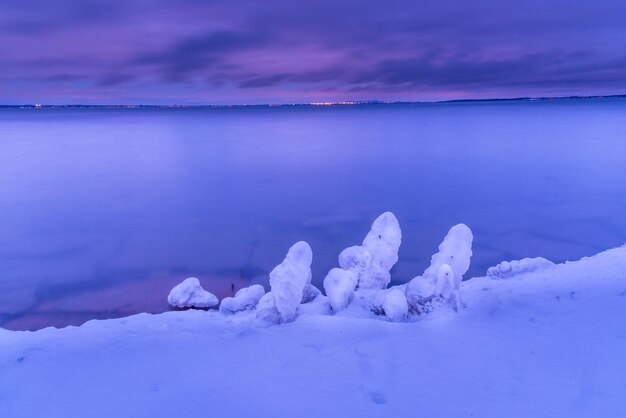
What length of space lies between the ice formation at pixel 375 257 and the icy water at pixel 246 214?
1.26m

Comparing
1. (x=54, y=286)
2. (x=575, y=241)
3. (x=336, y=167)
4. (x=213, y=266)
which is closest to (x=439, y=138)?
(x=336, y=167)

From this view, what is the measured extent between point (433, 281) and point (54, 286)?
7420 mm

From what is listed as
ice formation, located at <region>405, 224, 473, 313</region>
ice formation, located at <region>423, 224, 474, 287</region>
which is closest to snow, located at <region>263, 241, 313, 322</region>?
ice formation, located at <region>405, 224, 473, 313</region>

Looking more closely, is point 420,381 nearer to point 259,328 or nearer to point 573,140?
point 259,328

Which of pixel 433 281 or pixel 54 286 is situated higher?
pixel 433 281

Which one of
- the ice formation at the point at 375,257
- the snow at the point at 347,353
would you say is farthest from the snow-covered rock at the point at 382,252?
the snow at the point at 347,353

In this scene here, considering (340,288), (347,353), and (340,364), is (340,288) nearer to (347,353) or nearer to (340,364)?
(347,353)

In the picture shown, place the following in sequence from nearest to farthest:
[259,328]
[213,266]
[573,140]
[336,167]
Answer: [259,328]
[213,266]
[336,167]
[573,140]

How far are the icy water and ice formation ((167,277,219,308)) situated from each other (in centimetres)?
35

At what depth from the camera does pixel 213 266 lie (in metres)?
9.55

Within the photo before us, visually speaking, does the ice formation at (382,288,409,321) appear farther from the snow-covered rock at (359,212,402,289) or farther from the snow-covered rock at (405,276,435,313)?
the snow-covered rock at (359,212,402,289)

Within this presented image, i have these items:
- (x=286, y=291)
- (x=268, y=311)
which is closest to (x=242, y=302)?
(x=268, y=311)

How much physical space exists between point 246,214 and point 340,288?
24.8 feet

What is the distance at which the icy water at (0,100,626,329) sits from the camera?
8914 millimetres
